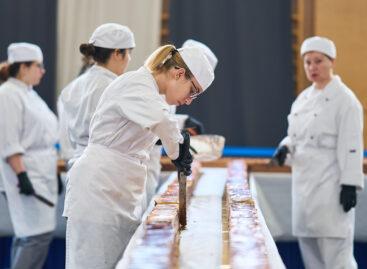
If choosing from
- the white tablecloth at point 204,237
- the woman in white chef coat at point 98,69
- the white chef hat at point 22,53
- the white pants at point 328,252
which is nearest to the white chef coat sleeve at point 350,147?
the white pants at point 328,252

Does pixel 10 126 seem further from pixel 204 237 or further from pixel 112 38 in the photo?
pixel 204 237

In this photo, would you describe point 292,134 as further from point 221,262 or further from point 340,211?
point 221,262

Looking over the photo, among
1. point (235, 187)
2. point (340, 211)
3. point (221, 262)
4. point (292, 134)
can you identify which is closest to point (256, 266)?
point (221, 262)

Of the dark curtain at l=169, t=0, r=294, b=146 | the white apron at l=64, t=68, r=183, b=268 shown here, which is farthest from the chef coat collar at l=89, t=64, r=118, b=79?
the dark curtain at l=169, t=0, r=294, b=146

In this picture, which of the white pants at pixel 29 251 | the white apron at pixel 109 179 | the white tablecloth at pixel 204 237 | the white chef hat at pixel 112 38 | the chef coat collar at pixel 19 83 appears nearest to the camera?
the white tablecloth at pixel 204 237

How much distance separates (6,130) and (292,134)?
5.41ft

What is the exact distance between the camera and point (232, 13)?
5152 millimetres

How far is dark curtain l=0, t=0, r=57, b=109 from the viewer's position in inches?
209

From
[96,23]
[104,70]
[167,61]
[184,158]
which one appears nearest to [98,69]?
[104,70]

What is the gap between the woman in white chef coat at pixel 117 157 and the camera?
204cm

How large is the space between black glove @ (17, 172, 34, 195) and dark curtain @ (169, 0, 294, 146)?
6.52 feet

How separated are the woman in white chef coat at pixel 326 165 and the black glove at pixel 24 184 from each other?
4.98 feet

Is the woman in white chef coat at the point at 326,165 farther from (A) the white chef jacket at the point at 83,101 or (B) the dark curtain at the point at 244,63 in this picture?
(B) the dark curtain at the point at 244,63

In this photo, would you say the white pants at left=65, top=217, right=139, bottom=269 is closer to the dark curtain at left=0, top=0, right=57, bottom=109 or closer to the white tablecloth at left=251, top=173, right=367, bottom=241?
the white tablecloth at left=251, top=173, right=367, bottom=241
